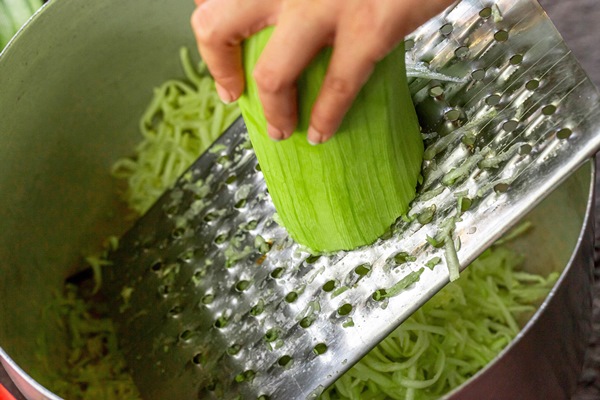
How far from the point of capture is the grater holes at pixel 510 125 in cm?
96

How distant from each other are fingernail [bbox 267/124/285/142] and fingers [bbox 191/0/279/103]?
0.07m

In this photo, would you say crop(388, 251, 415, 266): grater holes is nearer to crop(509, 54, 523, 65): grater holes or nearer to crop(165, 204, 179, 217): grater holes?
crop(509, 54, 523, 65): grater holes

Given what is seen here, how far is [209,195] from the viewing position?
4.23 feet

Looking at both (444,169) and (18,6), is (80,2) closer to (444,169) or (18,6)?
(18,6)

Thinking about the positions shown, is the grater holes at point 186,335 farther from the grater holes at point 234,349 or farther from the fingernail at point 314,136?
the fingernail at point 314,136

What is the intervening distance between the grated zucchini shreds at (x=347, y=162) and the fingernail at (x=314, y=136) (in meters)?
0.02

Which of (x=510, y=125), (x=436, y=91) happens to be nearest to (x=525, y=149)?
(x=510, y=125)

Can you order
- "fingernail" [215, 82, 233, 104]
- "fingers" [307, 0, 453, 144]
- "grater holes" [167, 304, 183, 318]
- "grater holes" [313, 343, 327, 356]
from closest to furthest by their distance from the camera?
"fingers" [307, 0, 453, 144], "fingernail" [215, 82, 233, 104], "grater holes" [313, 343, 327, 356], "grater holes" [167, 304, 183, 318]

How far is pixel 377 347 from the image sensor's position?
1.22 metres

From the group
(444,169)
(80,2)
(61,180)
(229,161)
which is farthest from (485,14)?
(61,180)

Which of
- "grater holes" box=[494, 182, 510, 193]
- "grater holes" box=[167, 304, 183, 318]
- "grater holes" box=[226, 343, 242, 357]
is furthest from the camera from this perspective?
"grater holes" box=[167, 304, 183, 318]

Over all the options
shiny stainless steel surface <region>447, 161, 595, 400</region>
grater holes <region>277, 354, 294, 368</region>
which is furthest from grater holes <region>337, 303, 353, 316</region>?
shiny stainless steel surface <region>447, 161, 595, 400</region>

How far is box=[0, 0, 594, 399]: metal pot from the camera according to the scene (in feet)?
3.64

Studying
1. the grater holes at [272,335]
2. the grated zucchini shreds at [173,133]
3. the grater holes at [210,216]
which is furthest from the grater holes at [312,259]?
the grated zucchini shreds at [173,133]
